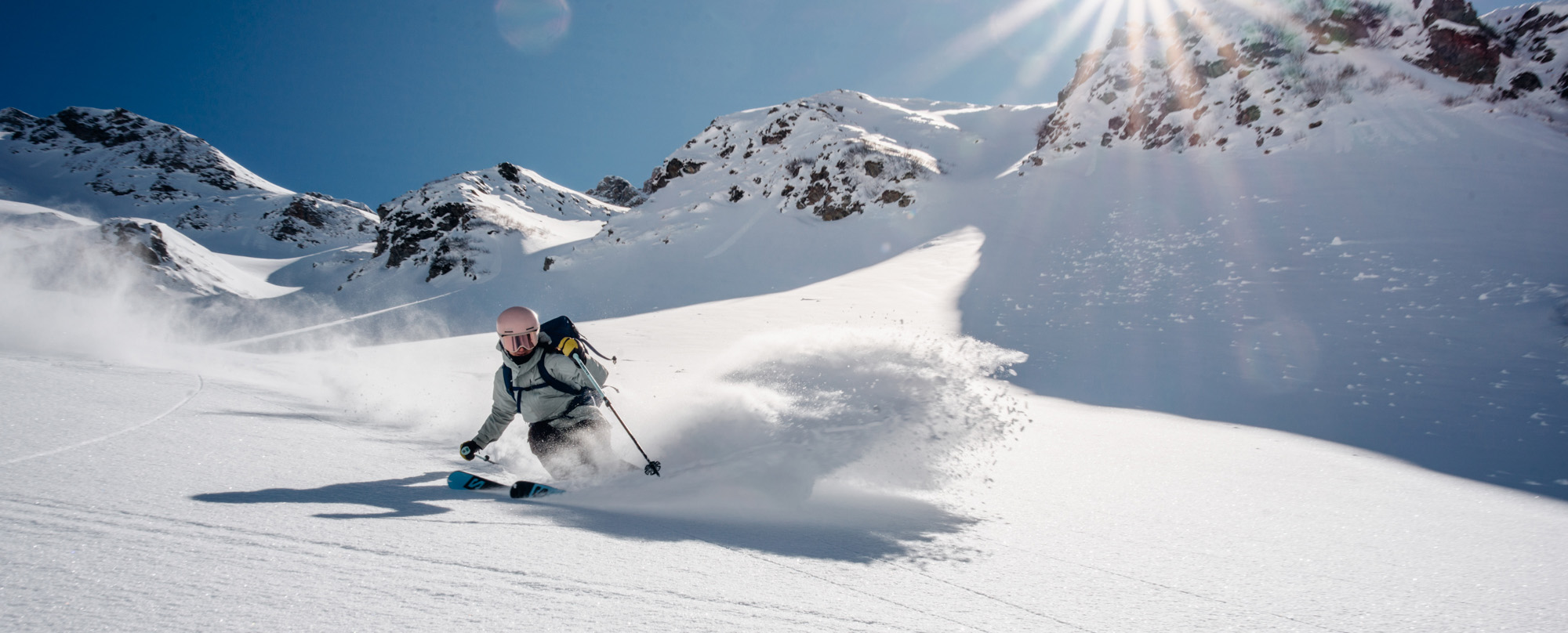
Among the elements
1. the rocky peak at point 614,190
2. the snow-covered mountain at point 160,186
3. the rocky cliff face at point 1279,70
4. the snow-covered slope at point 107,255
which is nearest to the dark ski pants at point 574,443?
the snow-covered slope at point 107,255

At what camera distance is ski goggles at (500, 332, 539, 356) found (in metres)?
3.92

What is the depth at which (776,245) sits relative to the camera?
22.1 metres

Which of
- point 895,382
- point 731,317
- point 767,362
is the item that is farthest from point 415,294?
point 895,382

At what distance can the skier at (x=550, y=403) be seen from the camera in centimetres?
397

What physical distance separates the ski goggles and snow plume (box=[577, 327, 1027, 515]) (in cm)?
122

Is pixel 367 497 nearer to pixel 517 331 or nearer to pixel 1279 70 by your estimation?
pixel 517 331

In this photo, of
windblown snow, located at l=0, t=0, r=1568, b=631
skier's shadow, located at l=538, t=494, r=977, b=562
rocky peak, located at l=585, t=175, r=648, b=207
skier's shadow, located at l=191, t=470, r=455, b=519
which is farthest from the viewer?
rocky peak, located at l=585, t=175, r=648, b=207

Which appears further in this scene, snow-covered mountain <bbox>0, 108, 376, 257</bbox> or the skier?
snow-covered mountain <bbox>0, 108, 376, 257</bbox>

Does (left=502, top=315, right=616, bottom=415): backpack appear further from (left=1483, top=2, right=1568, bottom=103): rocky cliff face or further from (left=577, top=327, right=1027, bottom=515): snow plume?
(left=1483, top=2, right=1568, bottom=103): rocky cliff face

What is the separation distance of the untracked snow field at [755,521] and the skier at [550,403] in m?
0.41

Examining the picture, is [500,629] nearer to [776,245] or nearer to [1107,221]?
[1107,221]

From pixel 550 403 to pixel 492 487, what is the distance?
0.77 m

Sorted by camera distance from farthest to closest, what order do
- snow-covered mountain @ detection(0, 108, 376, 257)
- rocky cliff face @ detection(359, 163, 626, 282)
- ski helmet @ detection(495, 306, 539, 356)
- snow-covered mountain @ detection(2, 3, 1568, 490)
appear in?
snow-covered mountain @ detection(0, 108, 376, 257), rocky cliff face @ detection(359, 163, 626, 282), snow-covered mountain @ detection(2, 3, 1568, 490), ski helmet @ detection(495, 306, 539, 356)

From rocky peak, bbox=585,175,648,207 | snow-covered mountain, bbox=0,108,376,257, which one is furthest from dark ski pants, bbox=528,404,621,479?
rocky peak, bbox=585,175,648,207
